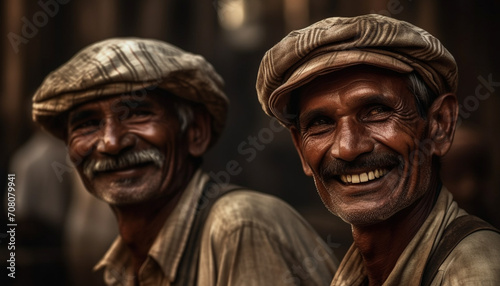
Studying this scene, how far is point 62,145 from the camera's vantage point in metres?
5.86

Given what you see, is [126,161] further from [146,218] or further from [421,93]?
[421,93]

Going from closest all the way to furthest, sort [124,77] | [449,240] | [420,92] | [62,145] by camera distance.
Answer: [449,240] < [420,92] < [124,77] < [62,145]

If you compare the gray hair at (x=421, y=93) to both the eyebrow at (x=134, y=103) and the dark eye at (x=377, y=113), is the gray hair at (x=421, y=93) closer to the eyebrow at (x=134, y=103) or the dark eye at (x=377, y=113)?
the dark eye at (x=377, y=113)

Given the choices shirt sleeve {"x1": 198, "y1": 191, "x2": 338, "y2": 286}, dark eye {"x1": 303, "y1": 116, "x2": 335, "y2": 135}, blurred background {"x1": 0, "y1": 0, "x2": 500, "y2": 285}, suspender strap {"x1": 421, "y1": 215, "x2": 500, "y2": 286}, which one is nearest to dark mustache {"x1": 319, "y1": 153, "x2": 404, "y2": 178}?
dark eye {"x1": 303, "y1": 116, "x2": 335, "y2": 135}

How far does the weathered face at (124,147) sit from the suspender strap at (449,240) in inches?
55.3

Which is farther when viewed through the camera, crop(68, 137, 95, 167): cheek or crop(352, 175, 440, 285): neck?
crop(68, 137, 95, 167): cheek

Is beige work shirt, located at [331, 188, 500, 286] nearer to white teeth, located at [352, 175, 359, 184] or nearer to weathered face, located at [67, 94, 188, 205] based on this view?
white teeth, located at [352, 175, 359, 184]

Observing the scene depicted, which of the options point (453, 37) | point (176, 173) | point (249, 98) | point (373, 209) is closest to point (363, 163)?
point (373, 209)

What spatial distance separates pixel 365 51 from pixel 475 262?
2.22 ft

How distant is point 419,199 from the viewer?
87.1 inches

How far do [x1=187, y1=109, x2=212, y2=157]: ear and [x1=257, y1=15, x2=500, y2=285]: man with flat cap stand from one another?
1.09 meters

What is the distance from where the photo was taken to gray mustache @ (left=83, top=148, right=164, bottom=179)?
3.09 meters

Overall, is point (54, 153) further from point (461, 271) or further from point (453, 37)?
point (461, 271)

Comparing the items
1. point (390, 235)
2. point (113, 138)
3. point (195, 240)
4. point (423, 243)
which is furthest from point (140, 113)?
point (423, 243)
